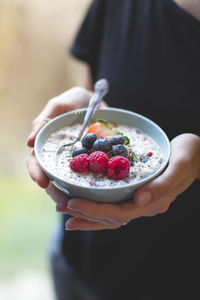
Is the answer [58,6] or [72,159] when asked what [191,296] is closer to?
[72,159]

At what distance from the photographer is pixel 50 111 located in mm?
831

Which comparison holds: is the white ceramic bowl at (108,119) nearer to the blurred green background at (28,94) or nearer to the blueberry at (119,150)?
the blueberry at (119,150)

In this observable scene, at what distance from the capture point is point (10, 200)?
180cm

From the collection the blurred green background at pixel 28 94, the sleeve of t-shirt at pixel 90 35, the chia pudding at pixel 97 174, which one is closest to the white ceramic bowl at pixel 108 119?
the chia pudding at pixel 97 174

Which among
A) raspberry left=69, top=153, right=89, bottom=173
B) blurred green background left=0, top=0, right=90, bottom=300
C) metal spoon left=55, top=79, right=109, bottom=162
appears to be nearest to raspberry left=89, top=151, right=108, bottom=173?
raspberry left=69, top=153, right=89, bottom=173

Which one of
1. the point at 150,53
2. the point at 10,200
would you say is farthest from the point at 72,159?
the point at 10,200

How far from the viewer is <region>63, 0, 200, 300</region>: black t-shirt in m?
0.86

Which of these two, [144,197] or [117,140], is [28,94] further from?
[144,197]

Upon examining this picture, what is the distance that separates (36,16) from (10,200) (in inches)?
38.0

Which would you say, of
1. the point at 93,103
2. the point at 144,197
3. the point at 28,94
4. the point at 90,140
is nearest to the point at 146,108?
the point at 93,103

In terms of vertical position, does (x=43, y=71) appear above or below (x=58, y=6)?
below

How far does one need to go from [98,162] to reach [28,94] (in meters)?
1.16

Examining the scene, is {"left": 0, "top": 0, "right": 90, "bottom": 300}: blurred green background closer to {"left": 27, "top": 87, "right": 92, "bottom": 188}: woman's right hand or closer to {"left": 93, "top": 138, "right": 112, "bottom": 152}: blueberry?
{"left": 27, "top": 87, "right": 92, "bottom": 188}: woman's right hand

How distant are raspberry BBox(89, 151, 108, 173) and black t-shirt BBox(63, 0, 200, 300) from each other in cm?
30
